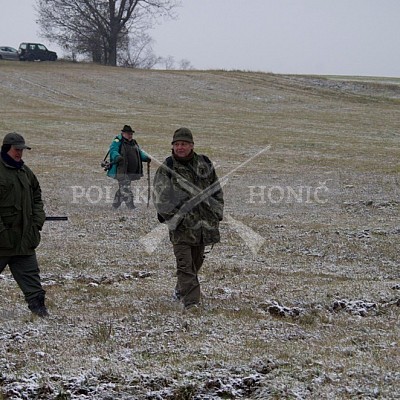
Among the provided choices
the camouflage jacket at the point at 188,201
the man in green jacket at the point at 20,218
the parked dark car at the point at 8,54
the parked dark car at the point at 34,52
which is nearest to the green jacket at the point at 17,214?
the man in green jacket at the point at 20,218

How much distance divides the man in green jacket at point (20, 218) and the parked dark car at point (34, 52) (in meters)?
59.7

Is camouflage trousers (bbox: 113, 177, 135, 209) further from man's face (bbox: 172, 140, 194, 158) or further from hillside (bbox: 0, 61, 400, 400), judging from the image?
man's face (bbox: 172, 140, 194, 158)

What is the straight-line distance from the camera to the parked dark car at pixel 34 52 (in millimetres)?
64312

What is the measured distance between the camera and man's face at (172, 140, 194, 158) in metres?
8.21

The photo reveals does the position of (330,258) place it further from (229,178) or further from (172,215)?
(229,178)

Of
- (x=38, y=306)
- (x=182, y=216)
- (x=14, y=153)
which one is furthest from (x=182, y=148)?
(x=38, y=306)

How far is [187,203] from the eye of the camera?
26.8ft

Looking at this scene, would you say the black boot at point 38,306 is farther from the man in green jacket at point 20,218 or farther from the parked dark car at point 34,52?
the parked dark car at point 34,52

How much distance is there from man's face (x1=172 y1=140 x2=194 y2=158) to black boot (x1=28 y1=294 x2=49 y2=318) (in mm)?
2397

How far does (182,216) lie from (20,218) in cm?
191

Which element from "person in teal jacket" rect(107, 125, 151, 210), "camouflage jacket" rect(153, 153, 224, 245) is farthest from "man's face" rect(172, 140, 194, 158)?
"person in teal jacket" rect(107, 125, 151, 210)

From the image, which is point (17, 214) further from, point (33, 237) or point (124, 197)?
point (124, 197)

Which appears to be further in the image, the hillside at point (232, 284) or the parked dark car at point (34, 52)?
the parked dark car at point (34, 52)

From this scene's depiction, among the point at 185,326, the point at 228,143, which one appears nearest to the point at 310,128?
the point at 228,143
